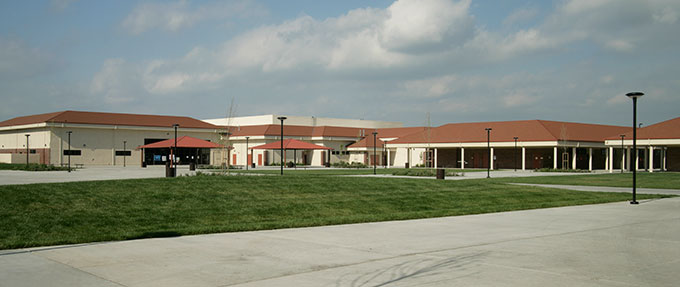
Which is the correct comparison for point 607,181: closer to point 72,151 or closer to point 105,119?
point 72,151

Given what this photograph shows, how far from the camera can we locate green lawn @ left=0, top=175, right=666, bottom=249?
12148 millimetres

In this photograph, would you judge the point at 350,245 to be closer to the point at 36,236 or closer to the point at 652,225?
the point at 36,236

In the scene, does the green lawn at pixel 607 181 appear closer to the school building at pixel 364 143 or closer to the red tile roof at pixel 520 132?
the school building at pixel 364 143

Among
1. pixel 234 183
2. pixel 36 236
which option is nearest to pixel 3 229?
pixel 36 236

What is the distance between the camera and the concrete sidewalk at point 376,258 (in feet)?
24.4

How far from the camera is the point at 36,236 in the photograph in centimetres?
1094

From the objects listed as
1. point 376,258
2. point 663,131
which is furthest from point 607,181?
point 376,258

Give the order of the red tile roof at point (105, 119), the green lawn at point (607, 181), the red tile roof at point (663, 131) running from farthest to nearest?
the red tile roof at point (105, 119) < the red tile roof at point (663, 131) < the green lawn at point (607, 181)

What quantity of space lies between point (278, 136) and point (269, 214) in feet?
204

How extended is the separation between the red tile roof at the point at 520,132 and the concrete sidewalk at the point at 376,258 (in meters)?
47.4

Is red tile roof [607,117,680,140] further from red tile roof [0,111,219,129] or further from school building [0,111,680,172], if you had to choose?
red tile roof [0,111,219,129]

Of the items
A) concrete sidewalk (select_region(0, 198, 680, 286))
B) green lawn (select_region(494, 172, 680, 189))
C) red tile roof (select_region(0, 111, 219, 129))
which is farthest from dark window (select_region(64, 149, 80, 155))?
concrete sidewalk (select_region(0, 198, 680, 286))

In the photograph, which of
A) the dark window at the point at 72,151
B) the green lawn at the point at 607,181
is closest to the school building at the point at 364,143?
the dark window at the point at 72,151

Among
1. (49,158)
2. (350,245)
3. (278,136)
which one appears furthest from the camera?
(278,136)
